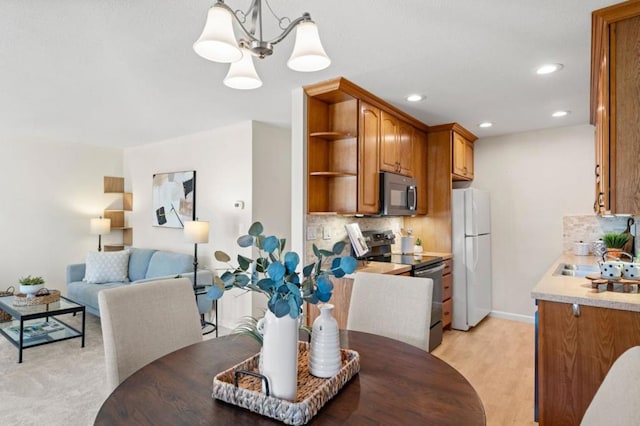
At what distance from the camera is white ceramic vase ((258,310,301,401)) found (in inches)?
38.9

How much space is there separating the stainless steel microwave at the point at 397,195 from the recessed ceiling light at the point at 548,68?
1388 millimetres

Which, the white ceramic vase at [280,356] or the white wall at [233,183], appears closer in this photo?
the white ceramic vase at [280,356]

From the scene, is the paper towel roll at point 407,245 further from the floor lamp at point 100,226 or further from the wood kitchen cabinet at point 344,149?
the floor lamp at point 100,226

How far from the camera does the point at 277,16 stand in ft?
6.18

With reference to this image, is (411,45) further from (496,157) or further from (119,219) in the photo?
(119,219)

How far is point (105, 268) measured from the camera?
446 centimetres

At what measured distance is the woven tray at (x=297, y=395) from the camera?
36.5 inches

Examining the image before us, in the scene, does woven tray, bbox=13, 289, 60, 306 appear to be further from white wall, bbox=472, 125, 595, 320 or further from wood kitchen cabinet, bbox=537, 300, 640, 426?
white wall, bbox=472, 125, 595, 320

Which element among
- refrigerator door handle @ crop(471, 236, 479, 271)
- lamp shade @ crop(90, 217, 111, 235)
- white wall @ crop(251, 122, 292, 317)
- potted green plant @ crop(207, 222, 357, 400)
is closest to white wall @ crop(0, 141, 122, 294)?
lamp shade @ crop(90, 217, 111, 235)

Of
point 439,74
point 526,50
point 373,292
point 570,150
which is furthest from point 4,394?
point 570,150

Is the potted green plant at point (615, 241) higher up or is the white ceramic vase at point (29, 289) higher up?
the potted green plant at point (615, 241)

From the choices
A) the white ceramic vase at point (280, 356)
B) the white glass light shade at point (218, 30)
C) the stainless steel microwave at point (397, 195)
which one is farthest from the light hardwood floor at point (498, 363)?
the white glass light shade at point (218, 30)

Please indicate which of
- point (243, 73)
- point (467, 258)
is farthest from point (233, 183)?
point (467, 258)

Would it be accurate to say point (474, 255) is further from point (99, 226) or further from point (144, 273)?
point (99, 226)
